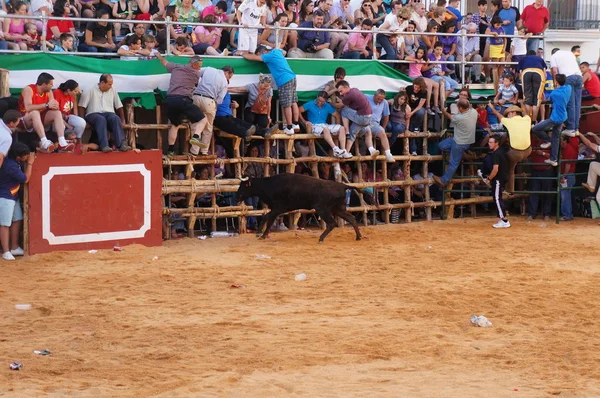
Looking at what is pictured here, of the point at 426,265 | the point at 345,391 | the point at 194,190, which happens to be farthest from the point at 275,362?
the point at 194,190

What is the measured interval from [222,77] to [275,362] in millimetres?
8576

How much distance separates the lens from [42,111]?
50.7 feet

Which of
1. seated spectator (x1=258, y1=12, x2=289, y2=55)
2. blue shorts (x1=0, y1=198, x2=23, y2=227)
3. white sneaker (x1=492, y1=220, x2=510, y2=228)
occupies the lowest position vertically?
white sneaker (x1=492, y1=220, x2=510, y2=228)

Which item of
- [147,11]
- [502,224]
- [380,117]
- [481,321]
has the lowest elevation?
[502,224]

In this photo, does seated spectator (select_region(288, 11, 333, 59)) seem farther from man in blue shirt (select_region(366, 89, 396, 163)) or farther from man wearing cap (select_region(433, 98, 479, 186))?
man wearing cap (select_region(433, 98, 479, 186))

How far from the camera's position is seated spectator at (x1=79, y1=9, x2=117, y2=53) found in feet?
56.4

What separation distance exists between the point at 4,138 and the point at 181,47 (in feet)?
13.7

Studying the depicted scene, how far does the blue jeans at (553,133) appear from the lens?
64.1ft

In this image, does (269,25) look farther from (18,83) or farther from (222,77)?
(18,83)

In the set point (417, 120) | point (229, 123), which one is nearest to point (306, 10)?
point (417, 120)

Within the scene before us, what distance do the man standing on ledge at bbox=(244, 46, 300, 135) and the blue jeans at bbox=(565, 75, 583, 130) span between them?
5601 mm

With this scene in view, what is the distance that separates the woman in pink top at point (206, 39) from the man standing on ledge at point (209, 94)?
1.17 meters

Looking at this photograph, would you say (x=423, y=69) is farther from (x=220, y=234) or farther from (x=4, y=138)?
(x=4, y=138)

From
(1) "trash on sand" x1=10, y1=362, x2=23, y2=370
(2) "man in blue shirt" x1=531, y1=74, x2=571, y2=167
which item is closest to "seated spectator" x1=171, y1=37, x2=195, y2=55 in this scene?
(2) "man in blue shirt" x1=531, y1=74, x2=571, y2=167
